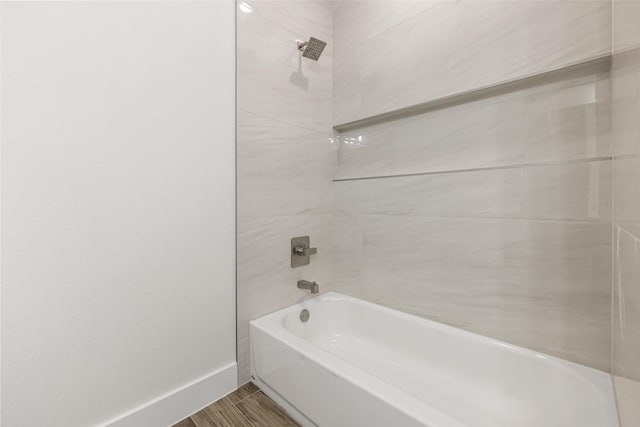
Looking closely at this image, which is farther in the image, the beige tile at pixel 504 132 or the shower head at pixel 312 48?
the shower head at pixel 312 48

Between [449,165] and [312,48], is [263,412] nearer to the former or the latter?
[449,165]

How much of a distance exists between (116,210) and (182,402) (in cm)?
84

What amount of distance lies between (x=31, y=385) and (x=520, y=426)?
5.52 feet

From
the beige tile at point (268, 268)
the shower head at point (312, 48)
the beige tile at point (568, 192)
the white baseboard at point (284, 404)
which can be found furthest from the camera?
the shower head at point (312, 48)

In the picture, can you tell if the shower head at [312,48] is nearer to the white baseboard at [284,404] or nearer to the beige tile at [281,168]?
the beige tile at [281,168]

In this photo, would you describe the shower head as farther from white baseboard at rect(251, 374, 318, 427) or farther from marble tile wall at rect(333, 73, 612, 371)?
white baseboard at rect(251, 374, 318, 427)

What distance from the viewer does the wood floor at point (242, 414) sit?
109 centimetres

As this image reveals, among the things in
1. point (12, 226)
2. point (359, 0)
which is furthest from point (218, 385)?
point (359, 0)

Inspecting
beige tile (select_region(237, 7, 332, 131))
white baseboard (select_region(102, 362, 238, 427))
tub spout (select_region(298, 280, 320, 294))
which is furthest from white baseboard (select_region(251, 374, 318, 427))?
beige tile (select_region(237, 7, 332, 131))

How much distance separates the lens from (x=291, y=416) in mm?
1122

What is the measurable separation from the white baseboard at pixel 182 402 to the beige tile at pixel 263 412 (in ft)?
0.41

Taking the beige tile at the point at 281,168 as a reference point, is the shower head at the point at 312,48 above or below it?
above

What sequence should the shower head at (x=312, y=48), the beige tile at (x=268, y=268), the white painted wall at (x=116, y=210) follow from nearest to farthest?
the white painted wall at (x=116, y=210), the beige tile at (x=268, y=268), the shower head at (x=312, y=48)

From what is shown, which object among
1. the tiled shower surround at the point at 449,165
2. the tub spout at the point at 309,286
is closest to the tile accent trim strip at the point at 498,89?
the tiled shower surround at the point at 449,165
